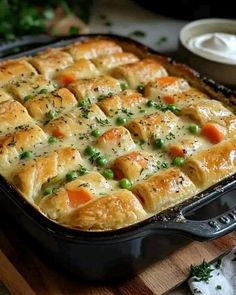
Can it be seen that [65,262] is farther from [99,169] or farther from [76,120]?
[76,120]

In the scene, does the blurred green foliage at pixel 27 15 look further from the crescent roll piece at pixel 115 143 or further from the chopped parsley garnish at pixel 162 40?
the crescent roll piece at pixel 115 143

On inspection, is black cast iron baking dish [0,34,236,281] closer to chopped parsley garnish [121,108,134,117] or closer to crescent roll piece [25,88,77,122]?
crescent roll piece [25,88,77,122]

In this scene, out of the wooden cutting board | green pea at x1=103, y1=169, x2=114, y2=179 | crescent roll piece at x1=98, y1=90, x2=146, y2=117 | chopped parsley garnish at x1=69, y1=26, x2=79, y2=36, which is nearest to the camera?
the wooden cutting board

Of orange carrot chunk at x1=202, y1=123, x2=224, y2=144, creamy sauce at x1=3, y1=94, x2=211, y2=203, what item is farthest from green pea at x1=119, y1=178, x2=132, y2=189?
orange carrot chunk at x1=202, y1=123, x2=224, y2=144

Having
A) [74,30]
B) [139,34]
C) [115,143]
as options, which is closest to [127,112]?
[115,143]

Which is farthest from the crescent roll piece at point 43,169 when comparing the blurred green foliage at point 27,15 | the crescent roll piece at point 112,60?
the blurred green foliage at point 27,15

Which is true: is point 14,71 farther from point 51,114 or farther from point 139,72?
point 139,72
